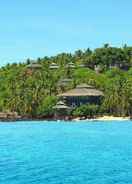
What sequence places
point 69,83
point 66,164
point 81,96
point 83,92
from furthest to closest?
1. point 69,83
2. point 81,96
3. point 83,92
4. point 66,164

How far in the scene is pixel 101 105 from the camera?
103188 mm

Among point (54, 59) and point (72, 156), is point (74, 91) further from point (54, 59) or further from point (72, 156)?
point (72, 156)

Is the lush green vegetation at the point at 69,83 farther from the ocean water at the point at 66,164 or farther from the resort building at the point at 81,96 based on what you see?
the ocean water at the point at 66,164

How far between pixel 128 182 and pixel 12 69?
369 feet

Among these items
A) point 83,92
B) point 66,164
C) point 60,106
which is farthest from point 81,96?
point 66,164

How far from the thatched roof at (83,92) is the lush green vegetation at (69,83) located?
→ 6.34 feet

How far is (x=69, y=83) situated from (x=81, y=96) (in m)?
9.26

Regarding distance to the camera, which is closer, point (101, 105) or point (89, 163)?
point (89, 163)

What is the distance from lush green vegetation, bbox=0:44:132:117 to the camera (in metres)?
101

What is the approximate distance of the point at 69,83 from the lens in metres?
117

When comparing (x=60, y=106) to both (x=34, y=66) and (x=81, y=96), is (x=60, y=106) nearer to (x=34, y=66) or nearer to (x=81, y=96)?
(x=81, y=96)

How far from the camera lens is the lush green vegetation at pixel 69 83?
101 meters

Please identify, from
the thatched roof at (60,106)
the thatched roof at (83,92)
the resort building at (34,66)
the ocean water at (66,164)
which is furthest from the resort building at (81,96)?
the ocean water at (66,164)

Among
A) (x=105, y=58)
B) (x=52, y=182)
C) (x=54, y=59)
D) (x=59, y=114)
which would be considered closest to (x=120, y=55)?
(x=105, y=58)
